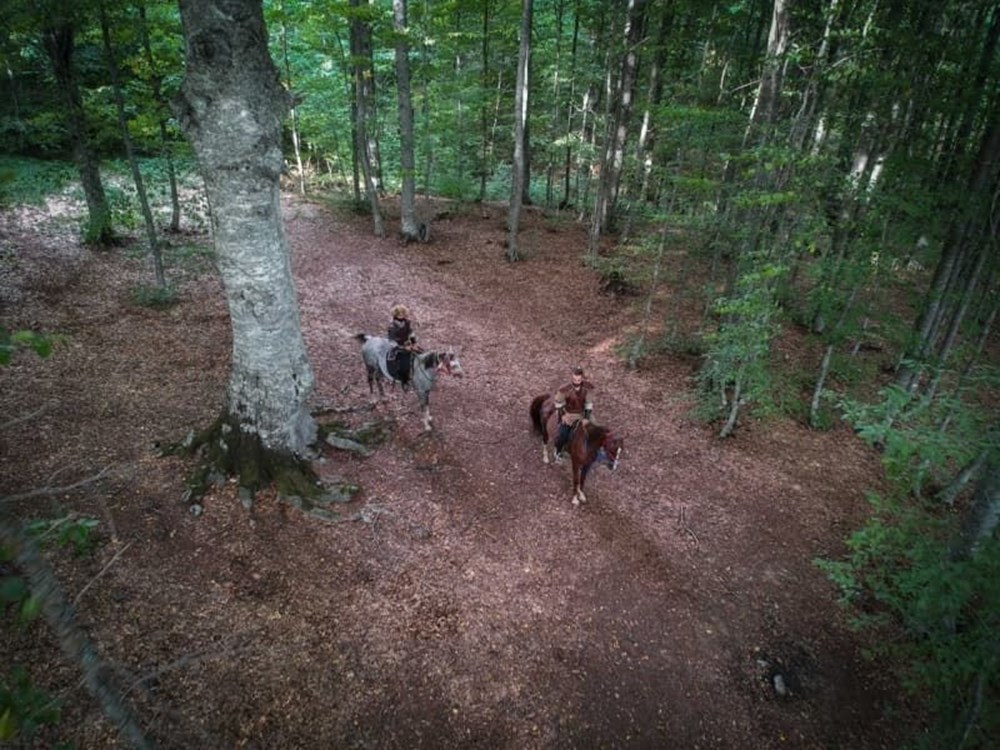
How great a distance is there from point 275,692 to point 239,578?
1.44 m

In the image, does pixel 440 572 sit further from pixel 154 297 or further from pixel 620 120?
pixel 620 120

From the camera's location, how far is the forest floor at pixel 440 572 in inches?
189

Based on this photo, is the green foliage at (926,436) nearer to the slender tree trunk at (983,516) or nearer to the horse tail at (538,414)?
the slender tree trunk at (983,516)

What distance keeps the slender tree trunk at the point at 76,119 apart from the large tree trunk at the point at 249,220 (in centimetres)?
833

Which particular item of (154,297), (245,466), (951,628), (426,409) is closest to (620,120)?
(426,409)

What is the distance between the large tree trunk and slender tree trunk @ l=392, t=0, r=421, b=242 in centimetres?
1242

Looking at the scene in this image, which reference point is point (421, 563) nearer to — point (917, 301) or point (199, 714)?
point (199, 714)

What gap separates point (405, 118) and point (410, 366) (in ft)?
42.4

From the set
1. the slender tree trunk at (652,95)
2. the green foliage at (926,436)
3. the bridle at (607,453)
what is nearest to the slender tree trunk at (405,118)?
the slender tree trunk at (652,95)

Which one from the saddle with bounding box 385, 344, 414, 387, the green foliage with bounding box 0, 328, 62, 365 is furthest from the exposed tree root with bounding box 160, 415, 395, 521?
the green foliage with bounding box 0, 328, 62, 365

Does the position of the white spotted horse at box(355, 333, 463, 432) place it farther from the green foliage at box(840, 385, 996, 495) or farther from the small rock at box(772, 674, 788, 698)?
the small rock at box(772, 674, 788, 698)

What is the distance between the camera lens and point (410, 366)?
8875mm

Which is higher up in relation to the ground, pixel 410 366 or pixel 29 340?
pixel 29 340

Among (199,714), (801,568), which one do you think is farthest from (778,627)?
(199,714)
